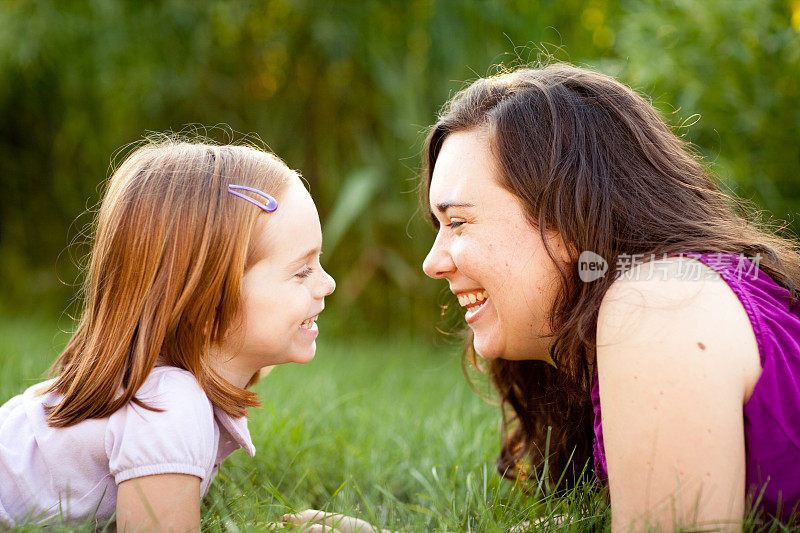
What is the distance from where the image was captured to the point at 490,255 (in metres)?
1.68

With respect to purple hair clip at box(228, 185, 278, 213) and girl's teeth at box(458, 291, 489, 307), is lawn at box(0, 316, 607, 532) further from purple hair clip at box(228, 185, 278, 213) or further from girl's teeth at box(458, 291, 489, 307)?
purple hair clip at box(228, 185, 278, 213)

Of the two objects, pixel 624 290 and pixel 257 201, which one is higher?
pixel 257 201

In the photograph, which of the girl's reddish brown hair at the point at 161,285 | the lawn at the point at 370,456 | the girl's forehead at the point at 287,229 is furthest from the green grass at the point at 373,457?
the girl's forehead at the point at 287,229

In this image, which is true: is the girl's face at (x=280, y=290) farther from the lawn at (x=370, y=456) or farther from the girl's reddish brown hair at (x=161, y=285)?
the lawn at (x=370, y=456)

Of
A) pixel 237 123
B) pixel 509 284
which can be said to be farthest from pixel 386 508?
pixel 237 123

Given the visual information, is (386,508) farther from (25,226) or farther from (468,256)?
(25,226)

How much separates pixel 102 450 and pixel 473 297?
0.86 m

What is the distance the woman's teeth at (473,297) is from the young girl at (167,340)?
0.33 metres

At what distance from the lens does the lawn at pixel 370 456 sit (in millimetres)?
1709

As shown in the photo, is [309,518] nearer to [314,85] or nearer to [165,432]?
[165,432]

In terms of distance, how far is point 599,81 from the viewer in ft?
5.91

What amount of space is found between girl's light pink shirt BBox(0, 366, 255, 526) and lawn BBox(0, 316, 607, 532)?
0.67 feet

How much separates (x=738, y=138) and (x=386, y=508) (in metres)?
2.58

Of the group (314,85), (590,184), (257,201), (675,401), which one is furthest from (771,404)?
(314,85)
